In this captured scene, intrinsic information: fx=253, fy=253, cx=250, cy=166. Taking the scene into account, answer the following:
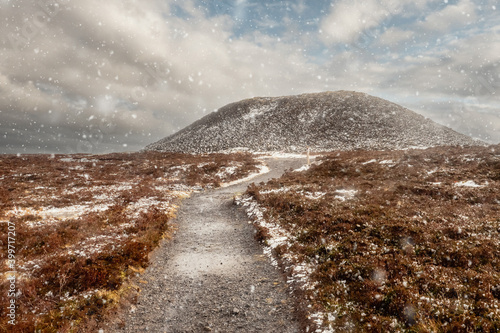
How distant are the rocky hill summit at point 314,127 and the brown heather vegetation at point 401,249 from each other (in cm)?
4906

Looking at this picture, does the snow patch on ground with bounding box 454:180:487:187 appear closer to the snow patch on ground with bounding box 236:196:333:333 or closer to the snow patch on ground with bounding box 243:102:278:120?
the snow patch on ground with bounding box 236:196:333:333

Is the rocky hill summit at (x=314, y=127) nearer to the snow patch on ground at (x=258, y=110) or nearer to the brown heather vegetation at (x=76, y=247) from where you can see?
the snow patch on ground at (x=258, y=110)

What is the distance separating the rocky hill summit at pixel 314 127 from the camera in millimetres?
71812

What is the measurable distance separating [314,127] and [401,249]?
82632 mm

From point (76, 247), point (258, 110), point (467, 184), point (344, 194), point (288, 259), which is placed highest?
point (258, 110)

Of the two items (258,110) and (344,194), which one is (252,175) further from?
(258,110)

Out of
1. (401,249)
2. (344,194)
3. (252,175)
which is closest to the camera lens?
→ (401,249)

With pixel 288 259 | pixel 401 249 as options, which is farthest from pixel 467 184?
pixel 288 259

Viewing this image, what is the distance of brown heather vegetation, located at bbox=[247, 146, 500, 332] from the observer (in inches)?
242

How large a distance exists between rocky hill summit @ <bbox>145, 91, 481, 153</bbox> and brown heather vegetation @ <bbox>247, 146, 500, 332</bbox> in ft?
161

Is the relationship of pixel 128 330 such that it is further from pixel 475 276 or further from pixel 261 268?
pixel 475 276

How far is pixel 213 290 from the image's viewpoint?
8719 mm

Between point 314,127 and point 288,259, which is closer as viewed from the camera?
point 288,259

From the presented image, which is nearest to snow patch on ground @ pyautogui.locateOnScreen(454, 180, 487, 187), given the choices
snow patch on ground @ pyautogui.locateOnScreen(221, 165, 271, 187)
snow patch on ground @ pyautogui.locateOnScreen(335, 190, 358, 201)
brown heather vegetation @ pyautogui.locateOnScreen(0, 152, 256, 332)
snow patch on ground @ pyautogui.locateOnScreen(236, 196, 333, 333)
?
snow patch on ground @ pyautogui.locateOnScreen(335, 190, 358, 201)
